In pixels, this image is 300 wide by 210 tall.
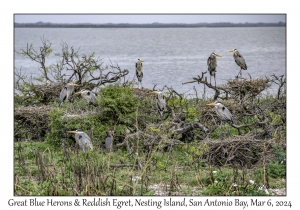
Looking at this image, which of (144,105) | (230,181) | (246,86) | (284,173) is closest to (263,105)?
(246,86)

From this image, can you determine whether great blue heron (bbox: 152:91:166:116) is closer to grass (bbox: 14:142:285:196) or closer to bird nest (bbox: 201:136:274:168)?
grass (bbox: 14:142:285:196)

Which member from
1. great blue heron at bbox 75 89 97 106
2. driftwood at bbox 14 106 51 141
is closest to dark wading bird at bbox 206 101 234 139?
great blue heron at bbox 75 89 97 106

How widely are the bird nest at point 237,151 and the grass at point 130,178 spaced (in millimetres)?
244

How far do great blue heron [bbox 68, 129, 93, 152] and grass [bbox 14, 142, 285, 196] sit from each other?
159 mm

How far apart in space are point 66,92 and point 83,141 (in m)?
2.44

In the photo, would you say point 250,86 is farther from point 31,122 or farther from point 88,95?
point 31,122

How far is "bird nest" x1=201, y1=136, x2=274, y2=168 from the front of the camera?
34.8ft

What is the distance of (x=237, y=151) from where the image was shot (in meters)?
10.7

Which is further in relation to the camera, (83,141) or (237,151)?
(83,141)

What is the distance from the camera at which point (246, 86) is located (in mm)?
12953

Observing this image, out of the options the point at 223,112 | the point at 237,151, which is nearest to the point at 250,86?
the point at 223,112

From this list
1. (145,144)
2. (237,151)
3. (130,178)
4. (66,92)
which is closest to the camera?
(130,178)

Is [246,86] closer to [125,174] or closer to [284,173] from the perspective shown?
[284,173]
